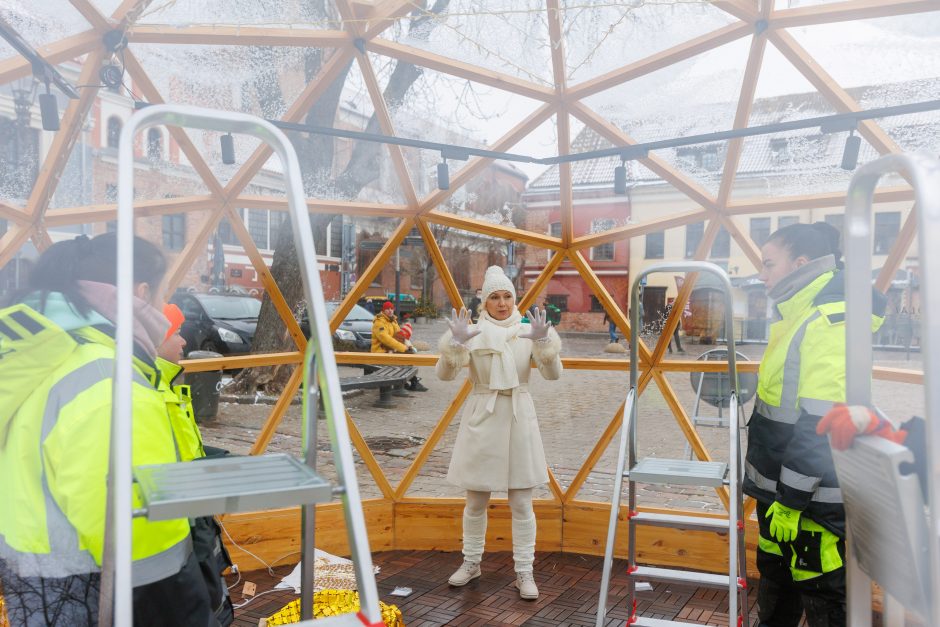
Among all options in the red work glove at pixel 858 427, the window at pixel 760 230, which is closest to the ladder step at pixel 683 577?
the red work glove at pixel 858 427

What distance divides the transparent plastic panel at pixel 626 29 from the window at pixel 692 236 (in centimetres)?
151

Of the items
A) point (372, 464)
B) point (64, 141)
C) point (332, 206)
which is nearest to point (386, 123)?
point (332, 206)

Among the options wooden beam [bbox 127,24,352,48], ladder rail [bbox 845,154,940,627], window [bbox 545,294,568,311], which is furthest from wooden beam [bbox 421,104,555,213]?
ladder rail [bbox 845,154,940,627]

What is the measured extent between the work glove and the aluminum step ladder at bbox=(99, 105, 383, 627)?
222 centimetres

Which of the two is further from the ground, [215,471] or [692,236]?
[692,236]

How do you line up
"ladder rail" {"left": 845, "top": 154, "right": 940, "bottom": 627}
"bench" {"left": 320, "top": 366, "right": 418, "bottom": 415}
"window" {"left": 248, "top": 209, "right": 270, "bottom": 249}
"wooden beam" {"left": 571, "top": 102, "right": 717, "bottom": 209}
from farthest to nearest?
"bench" {"left": 320, "top": 366, "right": 418, "bottom": 415}
"window" {"left": 248, "top": 209, "right": 270, "bottom": 249}
"wooden beam" {"left": 571, "top": 102, "right": 717, "bottom": 209}
"ladder rail" {"left": 845, "top": 154, "right": 940, "bottom": 627}

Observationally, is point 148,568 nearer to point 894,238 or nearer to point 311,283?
point 311,283

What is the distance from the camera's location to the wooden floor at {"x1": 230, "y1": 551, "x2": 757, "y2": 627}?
4.67 meters

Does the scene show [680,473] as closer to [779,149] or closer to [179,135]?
[779,149]

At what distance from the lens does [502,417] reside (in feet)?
16.3

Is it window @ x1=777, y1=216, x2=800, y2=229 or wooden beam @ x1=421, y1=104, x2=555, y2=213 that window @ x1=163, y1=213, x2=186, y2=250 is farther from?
window @ x1=777, y1=216, x2=800, y2=229

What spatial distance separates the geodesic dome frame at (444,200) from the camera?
448cm

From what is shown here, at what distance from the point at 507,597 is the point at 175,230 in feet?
12.0

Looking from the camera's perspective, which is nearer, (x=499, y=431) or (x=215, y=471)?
(x=215, y=471)
